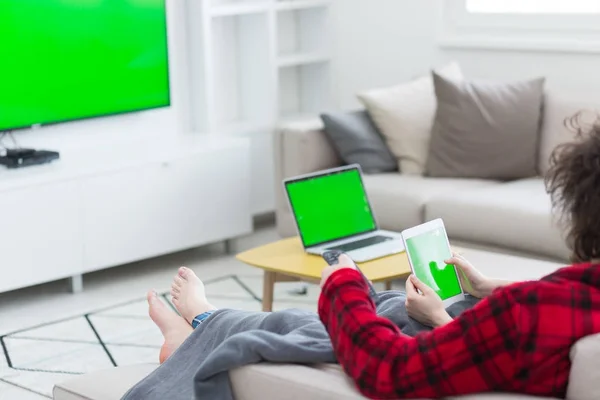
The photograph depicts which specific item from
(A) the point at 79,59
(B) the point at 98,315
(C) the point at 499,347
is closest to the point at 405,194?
(B) the point at 98,315

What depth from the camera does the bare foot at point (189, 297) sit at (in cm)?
268

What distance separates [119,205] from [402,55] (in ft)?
5.97

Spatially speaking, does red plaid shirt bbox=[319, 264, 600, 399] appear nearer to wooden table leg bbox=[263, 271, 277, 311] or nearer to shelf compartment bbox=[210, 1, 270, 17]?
wooden table leg bbox=[263, 271, 277, 311]

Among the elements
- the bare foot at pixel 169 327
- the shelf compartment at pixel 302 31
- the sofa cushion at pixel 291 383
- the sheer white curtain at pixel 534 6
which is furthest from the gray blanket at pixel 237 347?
the shelf compartment at pixel 302 31

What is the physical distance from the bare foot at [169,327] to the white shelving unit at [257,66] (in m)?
2.63

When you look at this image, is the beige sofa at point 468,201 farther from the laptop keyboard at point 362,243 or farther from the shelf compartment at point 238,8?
the shelf compartment at point 238,8

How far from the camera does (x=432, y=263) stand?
2.47 metres

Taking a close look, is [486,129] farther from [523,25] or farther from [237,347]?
[237,347]

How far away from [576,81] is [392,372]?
3421 millimetres

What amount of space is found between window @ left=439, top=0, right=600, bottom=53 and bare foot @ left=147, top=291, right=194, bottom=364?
2.84 meters

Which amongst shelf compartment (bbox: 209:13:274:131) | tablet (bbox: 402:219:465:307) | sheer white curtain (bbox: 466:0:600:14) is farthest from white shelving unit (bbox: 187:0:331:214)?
tablet (bbox: 402:219:465:307)

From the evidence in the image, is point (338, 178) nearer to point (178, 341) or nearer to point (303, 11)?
point (178, 341)

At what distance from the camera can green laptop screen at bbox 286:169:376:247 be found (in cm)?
369

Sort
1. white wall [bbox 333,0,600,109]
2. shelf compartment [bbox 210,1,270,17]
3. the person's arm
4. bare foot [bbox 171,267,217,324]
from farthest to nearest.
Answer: shelf compartment [bbox 210,1,270,17] < white wall [bbox 333,0,600,109] < bare foot [bbox 171,267,217,324] < the person's arm
